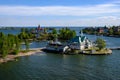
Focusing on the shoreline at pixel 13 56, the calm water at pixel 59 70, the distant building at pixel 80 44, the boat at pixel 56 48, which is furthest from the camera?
the distant building at pixel 80 44

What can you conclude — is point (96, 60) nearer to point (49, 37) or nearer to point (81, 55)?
point (81, 55)

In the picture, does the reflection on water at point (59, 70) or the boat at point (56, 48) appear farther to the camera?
the boat at point (56, 48)

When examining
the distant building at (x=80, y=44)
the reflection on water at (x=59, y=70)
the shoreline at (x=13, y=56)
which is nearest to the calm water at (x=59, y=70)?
the reflection on water at (x=59, y=70)

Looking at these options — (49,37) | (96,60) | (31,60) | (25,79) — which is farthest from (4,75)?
(49,37)

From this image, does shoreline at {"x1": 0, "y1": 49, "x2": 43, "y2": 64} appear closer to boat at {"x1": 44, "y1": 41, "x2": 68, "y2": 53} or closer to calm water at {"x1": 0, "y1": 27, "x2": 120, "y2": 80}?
calm water at {"x1": 0, "y1": 27, "x2": 120, "y2": 80}

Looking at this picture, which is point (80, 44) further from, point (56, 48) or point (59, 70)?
point (59, 70)

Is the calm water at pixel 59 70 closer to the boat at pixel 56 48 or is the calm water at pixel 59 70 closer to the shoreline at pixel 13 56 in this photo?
the shoreline at pixel 13 56

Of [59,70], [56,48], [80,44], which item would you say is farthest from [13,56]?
[80,44]

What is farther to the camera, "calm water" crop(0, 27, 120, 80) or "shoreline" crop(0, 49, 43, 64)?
"shoreline" crop(0, 49, 43, 64)

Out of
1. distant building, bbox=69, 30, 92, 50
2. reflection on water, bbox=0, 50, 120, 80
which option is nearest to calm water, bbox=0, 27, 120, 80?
reflection on water, bbox=0, 50, 120, 80

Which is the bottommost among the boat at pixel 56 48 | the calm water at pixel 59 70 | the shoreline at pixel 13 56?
the calm water at pixel 59 70

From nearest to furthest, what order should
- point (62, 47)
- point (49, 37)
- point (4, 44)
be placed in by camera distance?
point (4, 44)
point (62, 47)
point (49, 37)
